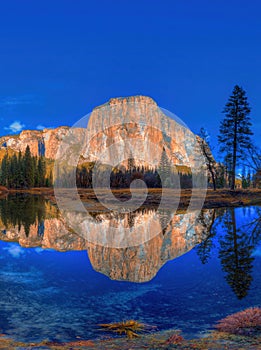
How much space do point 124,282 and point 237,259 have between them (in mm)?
6660

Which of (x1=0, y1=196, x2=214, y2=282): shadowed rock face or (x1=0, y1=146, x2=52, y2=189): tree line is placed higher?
(x1=0, y1=146, x2=52, y2=189): tree line

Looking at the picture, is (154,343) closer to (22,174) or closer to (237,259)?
(237,259)

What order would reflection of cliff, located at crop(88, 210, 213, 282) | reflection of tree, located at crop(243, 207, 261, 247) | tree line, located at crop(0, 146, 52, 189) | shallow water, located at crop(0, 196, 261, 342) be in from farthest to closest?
1. tree line, located at crop(0, 146, 52, 189)
2. reflection of tree, located at crop(243, 207, 261, 247)
3. reflection of cliff, located at crop(88, 210, 213, 282)
4. shallow water, located at crop(0, 196, 261, 342)

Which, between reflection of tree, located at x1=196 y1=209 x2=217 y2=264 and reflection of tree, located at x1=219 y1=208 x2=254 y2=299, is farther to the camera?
reflection of tree, located at x1=196 y1=209 x2=217 y2=264

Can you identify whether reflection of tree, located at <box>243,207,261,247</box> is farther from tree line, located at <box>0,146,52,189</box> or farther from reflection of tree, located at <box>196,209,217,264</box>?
tree line, located at <box>0,146,52,189</box>

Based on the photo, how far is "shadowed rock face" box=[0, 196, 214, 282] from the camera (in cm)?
1627

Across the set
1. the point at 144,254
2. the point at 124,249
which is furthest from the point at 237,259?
the point at 124,249

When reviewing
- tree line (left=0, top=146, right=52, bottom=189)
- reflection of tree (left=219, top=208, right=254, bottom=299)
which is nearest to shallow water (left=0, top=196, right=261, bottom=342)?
reflection of tree (left=219, top=208, right=254, bottom=299)

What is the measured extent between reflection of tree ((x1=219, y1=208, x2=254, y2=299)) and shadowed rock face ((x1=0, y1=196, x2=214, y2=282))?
202 cm

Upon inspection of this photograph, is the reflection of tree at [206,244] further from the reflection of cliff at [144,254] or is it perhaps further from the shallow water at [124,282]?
the reflection of cliff at [144,254]

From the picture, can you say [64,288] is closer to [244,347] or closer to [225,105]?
[244,347]

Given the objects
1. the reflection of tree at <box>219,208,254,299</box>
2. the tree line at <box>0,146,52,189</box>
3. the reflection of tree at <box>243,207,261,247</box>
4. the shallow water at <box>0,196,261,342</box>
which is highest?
the tree line at <box>0,146,52,189</box>

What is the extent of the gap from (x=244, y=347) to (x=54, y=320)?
5493mm

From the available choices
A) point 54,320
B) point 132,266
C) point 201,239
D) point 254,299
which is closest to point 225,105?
point 201,239
